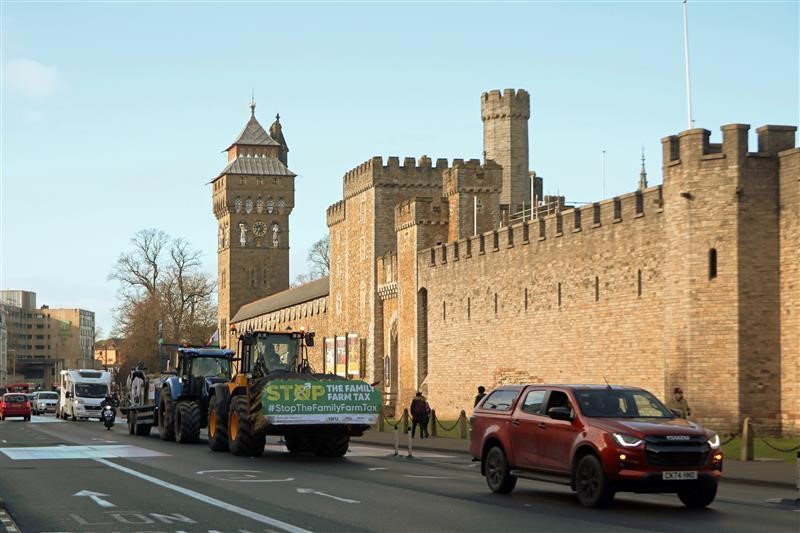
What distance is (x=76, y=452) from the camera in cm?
3075

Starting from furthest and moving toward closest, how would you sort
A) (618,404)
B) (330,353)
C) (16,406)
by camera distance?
(330,353) → (16,406) → (618,404)

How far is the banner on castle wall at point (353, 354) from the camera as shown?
68.1 m

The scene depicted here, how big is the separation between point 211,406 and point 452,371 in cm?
2502

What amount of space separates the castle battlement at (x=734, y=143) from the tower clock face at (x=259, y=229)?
8477cm

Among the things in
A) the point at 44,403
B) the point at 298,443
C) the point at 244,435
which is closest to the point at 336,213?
the point at 44,403

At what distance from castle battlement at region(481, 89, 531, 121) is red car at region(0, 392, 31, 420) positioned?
113 ft

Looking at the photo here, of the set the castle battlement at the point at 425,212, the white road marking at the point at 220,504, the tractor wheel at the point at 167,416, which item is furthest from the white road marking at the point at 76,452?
the castle battlement at the point at 425,212

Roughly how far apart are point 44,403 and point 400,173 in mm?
29795

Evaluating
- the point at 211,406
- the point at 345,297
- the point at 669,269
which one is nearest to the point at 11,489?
the point at 211,406

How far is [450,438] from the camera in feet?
132

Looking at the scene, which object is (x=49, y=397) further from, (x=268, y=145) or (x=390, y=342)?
(x=268, y=145)

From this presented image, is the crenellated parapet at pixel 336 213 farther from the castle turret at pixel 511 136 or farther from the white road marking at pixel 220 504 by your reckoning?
the white road marking at pixel 220 504

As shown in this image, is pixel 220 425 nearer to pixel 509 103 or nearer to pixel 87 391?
pixel 87 391

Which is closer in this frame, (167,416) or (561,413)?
(561,413)
